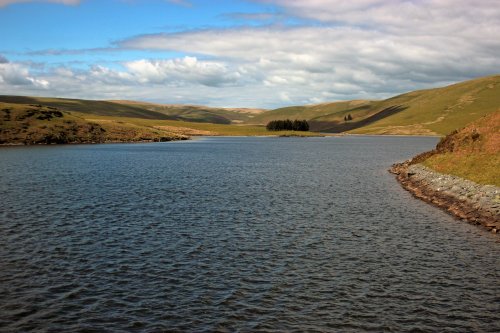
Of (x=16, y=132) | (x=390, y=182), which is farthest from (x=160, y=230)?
(x=16, y=132)

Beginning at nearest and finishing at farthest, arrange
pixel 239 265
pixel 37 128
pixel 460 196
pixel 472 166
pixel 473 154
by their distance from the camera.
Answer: pixel 239 265
pixel 460 196
pixel 472 166
pixel 473 154
pixel 37 128

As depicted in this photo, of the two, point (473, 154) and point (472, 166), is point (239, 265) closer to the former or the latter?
point (472, 166)

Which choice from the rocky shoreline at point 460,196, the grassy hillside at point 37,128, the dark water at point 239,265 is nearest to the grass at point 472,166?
the rocky shoreline at point 460,196

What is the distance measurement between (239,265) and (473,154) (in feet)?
166

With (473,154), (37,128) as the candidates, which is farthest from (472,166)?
(37,128)

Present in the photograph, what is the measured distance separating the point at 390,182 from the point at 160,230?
45.4 m

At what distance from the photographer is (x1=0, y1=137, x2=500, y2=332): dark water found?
20.3 m

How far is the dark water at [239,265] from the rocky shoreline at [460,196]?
70.7 inches

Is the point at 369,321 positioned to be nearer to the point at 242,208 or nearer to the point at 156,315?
the point at 156,315

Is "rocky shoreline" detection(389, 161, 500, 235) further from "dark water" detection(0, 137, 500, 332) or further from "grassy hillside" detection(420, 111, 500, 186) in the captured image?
"dark water" detection(0, 137, 500, 332)

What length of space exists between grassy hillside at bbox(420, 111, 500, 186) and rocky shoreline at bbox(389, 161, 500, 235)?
168 cm

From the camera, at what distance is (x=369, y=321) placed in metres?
20.0

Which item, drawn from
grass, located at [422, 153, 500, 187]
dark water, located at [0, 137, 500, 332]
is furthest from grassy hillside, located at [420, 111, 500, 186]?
dark water, located at [0, 137, 500, 332]

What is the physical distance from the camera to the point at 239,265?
27969mm
